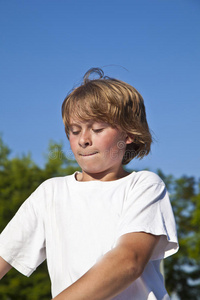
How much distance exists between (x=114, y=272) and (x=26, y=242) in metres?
0.65

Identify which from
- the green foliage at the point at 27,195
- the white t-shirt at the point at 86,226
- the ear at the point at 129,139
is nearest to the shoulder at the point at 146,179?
the white t-shirt at the point at 86,226

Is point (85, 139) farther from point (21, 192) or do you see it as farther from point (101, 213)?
point (21, 192)

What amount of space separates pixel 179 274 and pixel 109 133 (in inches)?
1410

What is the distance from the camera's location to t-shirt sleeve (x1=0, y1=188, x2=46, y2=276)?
77.3 inches

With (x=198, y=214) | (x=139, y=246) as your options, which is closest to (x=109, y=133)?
(x=139, y=246)

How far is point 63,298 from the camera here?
1395 millimetres

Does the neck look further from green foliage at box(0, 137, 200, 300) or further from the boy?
green foliage at box(0, 137, 200, 300)

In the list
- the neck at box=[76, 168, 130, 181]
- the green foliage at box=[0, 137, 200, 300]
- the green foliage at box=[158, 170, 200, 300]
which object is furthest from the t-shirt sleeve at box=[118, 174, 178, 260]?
the green foliage at box=[158, 170, 200, 300]

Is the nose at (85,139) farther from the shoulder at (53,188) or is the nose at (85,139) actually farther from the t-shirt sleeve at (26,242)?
the t-shirt sleeve at (26,242)

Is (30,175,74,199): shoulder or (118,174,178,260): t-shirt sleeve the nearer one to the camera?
(118,174,178,260): t-shirt sleeve

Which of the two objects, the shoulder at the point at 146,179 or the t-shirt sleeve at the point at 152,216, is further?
the shoulder at the point at 146,179

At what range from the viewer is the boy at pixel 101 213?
1.62 metres

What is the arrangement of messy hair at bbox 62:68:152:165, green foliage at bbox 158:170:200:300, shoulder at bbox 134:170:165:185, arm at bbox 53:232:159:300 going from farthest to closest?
green foliage at bbox 158:170:200:300 → messy hair at bbox 62:68:152:165 → shoulder at bbox 134:170:165:185 → arm at bbox 53:232:159:300

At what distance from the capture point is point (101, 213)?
1.79 meters
